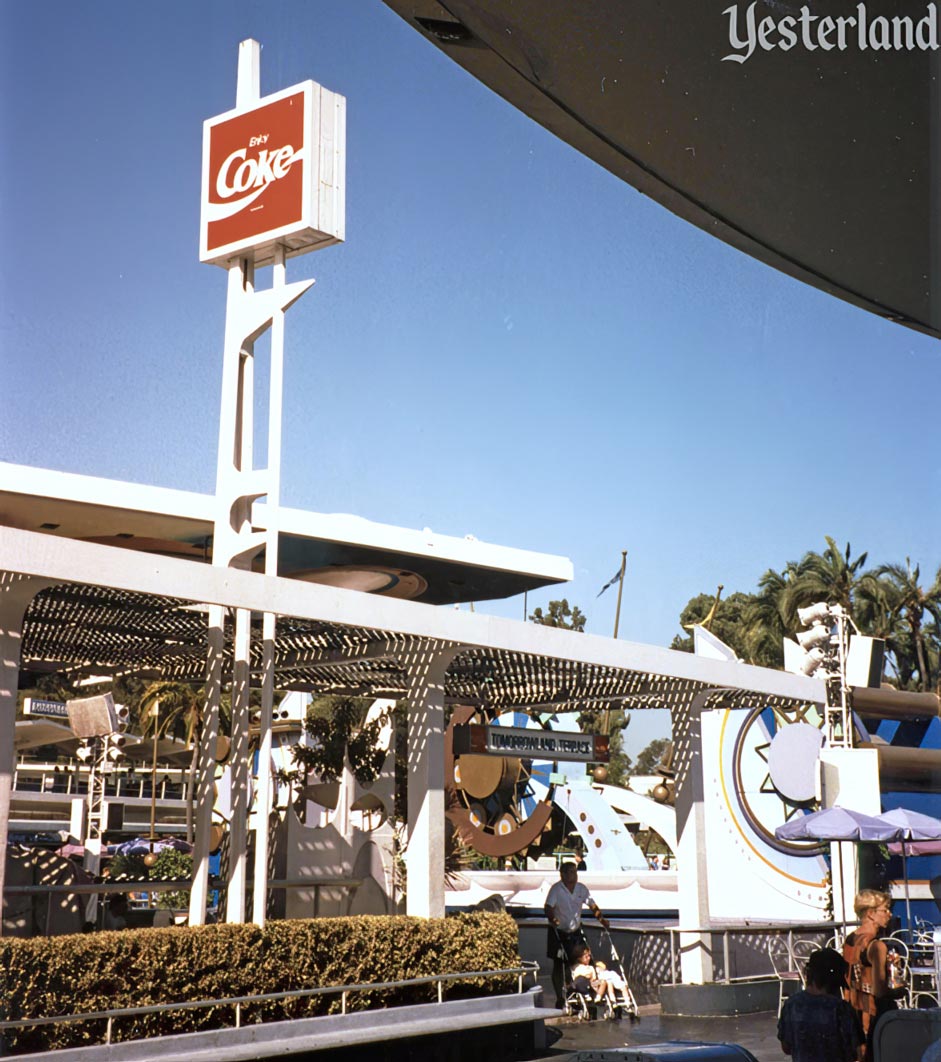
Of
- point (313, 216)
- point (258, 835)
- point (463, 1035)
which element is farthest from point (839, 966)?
point (313, 216)

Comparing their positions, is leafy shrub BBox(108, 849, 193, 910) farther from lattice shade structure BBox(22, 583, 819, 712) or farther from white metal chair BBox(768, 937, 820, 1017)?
white metal chair BBox(768, 937, 820, 1017)

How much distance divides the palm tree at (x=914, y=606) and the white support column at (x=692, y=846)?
379 inches

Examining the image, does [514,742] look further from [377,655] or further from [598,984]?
[598,984]

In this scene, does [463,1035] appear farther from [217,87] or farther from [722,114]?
[722,114]

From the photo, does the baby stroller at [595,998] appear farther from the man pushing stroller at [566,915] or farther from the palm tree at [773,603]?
the palm tree at [773,603]

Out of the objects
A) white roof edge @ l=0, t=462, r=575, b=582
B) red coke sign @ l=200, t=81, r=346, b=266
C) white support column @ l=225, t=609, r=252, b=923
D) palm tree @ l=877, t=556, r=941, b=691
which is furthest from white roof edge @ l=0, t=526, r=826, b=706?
white roof edge @ l=0, t=462, r=575, b=582

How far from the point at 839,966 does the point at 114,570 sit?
14.6ft

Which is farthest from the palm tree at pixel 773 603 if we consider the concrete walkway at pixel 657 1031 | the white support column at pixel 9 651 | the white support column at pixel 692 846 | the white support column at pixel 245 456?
the white support column at pixel 9 651

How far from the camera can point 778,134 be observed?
1208 mm

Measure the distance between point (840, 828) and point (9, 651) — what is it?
662 cm

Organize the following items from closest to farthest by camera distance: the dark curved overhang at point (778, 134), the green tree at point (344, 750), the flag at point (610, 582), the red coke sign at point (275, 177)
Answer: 1. the dark curved overhang at point (778, 134)
2. the flag at point (610, 582)
3. the red coke sign at point (275, 177)
4. the green tree at point (344, 750)

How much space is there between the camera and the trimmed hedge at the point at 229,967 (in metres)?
6.41

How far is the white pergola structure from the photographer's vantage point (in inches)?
270

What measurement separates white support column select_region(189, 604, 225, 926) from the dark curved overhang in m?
7.12
